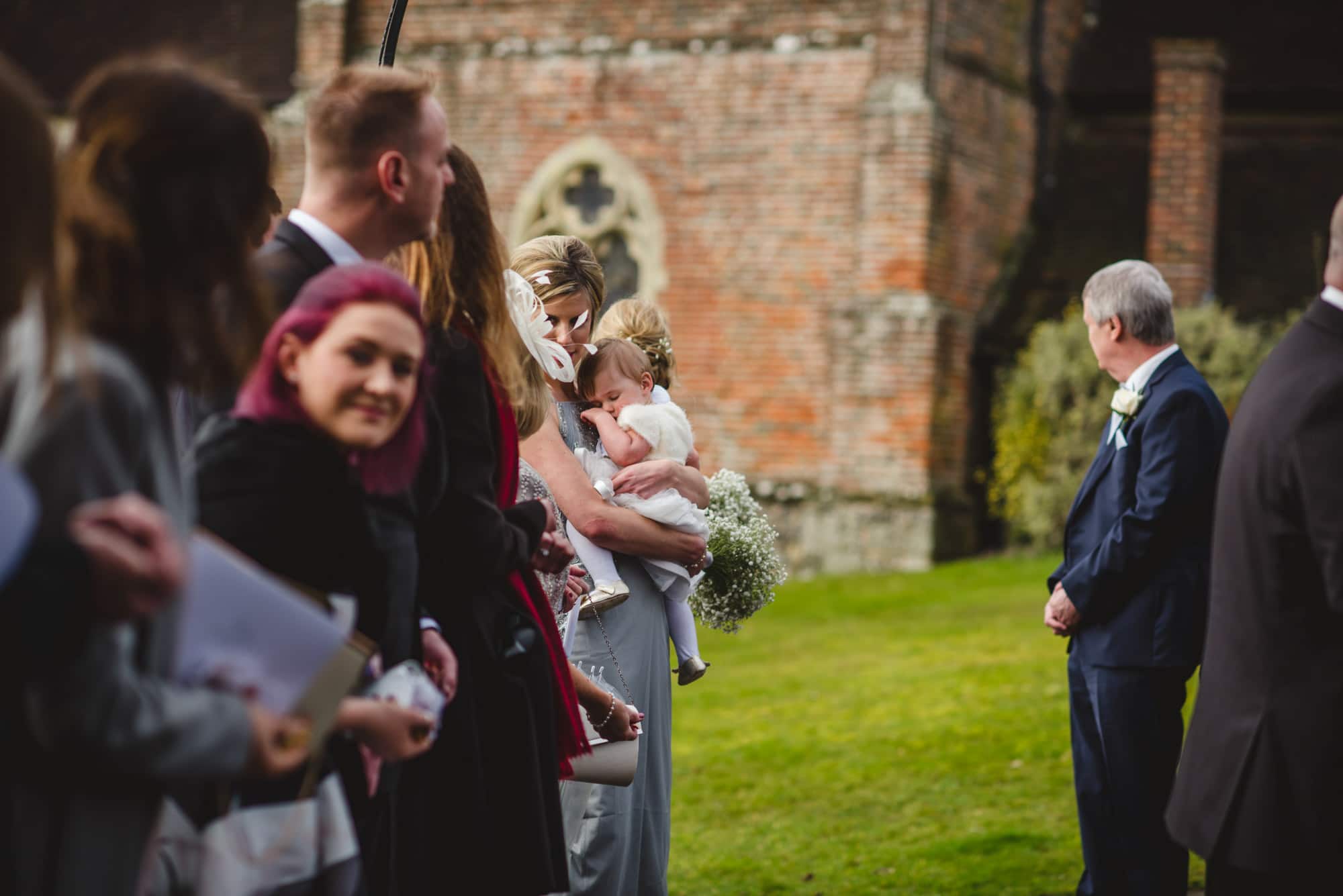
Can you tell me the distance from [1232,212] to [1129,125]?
5.64ft

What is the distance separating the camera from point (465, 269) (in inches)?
139

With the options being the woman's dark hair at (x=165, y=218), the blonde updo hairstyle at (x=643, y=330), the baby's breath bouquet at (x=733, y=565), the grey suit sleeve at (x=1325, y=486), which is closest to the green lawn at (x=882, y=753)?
the baby's breath bouquet at (x=733, y=565)

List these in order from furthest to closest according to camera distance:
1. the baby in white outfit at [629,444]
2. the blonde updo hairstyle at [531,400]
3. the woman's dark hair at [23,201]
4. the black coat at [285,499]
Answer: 1. the baby in white outfit at [629,444]
2. the blonde updo hairstyle at [531,400]
3. the black coat at [285,499]
4. the woman's dark hair at [23,201]

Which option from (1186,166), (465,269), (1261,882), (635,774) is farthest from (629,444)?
(1186,166)

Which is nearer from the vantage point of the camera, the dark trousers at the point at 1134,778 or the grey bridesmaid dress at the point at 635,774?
the grey bridesmaid dress at the point at 635,774

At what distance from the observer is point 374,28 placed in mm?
18719

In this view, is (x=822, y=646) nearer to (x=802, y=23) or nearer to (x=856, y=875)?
(x=856, y=875)

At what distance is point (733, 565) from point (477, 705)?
244 centimetres

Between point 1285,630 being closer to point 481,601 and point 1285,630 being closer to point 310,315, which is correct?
point 481,601

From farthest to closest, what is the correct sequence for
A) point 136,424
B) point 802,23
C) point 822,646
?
point 802,23 → point 822,646 → point 136,424

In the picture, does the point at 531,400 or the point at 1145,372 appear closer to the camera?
the point at 531,400

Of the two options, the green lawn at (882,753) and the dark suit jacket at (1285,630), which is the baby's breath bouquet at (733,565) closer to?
the green lawn at (882,753)

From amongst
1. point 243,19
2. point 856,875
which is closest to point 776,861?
point 856,875

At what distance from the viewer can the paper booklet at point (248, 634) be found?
2.27 m
